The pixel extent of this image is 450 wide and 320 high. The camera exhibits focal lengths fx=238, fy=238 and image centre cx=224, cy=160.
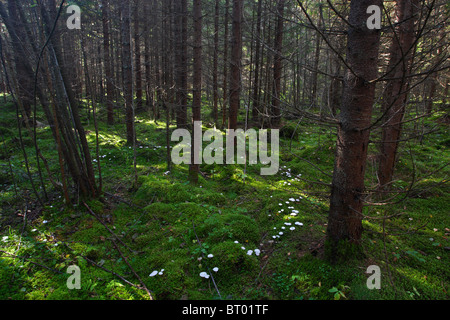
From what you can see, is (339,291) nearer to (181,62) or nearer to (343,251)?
(343,251)

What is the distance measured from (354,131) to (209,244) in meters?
3.01

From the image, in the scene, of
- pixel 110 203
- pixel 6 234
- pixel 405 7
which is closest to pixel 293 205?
pixel 110 203

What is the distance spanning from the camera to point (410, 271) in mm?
3521

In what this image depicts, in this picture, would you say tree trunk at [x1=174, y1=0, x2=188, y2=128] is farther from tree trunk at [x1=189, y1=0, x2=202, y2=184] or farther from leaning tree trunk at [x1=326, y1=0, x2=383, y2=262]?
leaning tree trunk at [x1=326, y1=0, x2=383, y2=262]

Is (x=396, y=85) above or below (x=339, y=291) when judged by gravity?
above

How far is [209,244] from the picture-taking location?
14.2 ft

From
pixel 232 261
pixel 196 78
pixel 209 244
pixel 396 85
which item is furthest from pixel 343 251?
pixel 196 78

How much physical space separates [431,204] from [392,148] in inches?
65.8

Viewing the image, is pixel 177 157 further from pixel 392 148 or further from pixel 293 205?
pixel 392 148

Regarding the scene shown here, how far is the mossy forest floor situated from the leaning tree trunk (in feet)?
1.08

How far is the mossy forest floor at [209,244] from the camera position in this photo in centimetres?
328

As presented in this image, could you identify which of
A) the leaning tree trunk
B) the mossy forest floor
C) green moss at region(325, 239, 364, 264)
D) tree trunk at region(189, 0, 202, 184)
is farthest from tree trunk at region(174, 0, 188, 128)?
green moss at region(325, 239, 364, 264)

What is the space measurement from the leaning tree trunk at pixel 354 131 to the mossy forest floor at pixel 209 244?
33 cm

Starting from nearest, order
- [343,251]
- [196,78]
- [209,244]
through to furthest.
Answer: [343,251] → [209,244] → [196,78]
